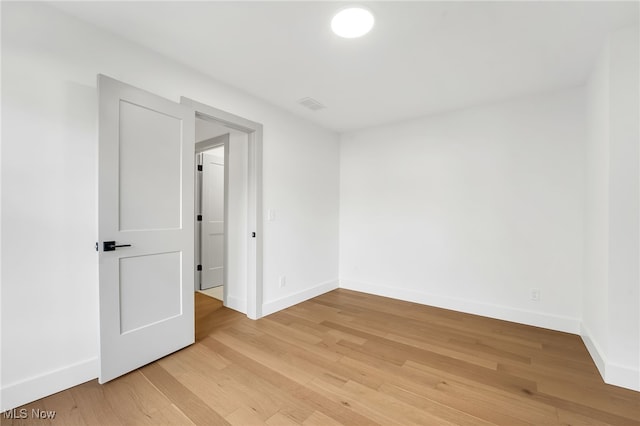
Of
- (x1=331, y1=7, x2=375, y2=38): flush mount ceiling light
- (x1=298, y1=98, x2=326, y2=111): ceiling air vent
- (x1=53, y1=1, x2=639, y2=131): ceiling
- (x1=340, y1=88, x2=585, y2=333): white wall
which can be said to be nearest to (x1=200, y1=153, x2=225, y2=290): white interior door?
(x1=53, y1=1, x2=639, y2=131): ceiling

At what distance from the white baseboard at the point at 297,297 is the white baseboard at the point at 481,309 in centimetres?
40

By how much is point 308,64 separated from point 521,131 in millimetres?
2456

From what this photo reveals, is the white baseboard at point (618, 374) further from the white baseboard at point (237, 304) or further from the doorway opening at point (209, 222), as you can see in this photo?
the doorway opening at point (209, 222)

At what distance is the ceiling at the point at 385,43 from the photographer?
1729mm

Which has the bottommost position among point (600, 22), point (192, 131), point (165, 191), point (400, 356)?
point (400, 356)

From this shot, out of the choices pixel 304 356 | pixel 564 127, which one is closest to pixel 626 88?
pixel 564 127

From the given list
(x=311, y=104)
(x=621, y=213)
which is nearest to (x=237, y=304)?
(x=311, y=104)

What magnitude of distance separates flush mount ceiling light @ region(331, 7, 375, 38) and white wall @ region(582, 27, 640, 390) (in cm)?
178

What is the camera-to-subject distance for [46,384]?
67.4 inches

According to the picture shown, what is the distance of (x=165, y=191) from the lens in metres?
2.21

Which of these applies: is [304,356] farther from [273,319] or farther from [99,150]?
[99,150]

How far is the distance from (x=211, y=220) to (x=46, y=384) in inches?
115

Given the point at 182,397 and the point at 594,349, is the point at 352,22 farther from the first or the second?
the point at 594,349

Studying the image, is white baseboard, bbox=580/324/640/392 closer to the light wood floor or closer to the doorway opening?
the light wood floor
